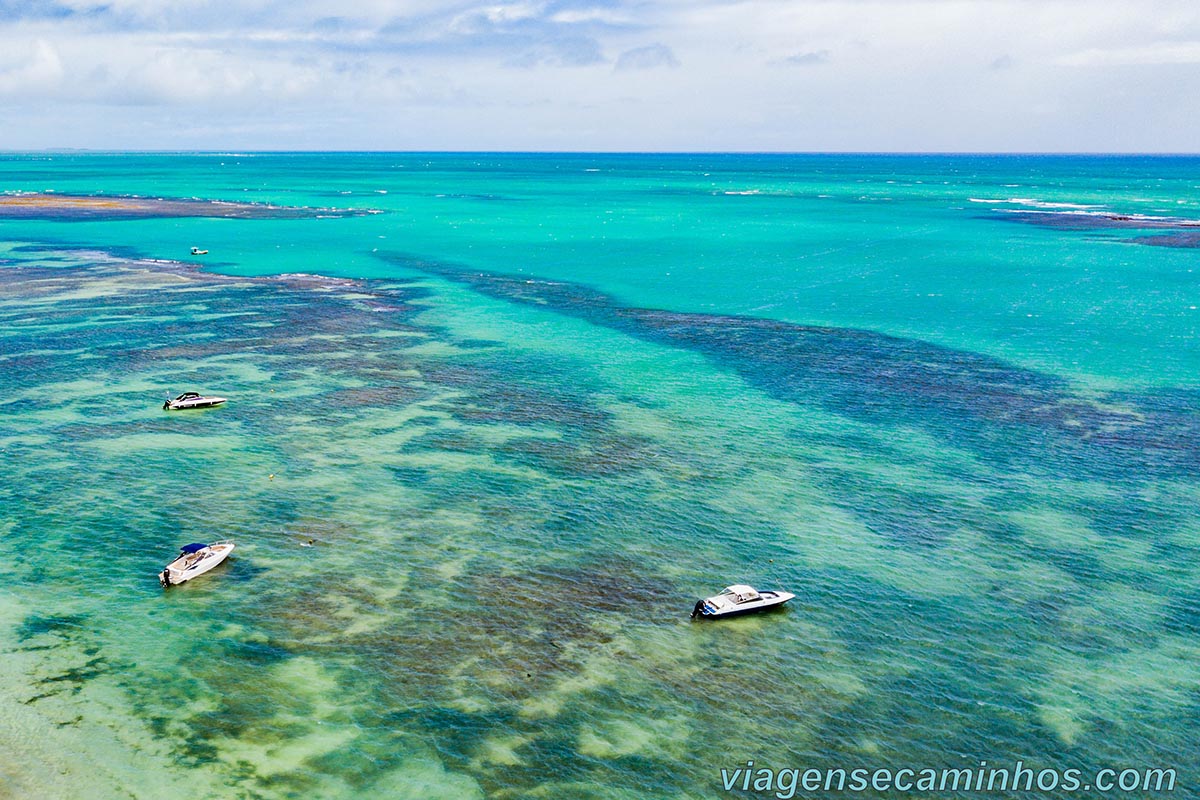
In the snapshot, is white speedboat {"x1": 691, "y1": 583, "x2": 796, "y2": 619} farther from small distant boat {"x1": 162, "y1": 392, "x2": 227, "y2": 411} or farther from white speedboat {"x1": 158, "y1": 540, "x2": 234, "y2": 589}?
small distant boat {"x1": 162, "y1": 392, "x2": 227, "y2": 411}

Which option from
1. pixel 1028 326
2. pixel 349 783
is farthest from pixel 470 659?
pixel 1028 326

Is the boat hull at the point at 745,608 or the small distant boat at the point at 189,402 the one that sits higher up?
the small distant boat at the point at 189,402

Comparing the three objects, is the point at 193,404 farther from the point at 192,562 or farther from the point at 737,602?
the point at 737,602

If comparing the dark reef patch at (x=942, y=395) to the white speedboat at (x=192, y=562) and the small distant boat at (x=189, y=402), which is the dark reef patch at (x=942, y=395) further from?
the white speedboat at (x=192, y=562)

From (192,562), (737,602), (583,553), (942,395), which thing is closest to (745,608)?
(737,602)

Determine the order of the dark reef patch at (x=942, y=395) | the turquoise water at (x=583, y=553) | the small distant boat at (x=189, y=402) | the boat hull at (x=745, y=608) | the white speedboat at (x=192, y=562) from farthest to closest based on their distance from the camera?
1. the small distant boat at (x=189, y=402)
2. the dark reef patch at (x=942, y=395)
3. the white speedboat at (x=192, y=562)
4. the boat hull at (x=745, y=608)
5. the turquoise water at (x=583, y=553)

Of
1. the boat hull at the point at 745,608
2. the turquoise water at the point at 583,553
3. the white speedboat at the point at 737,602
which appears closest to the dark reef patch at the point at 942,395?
the turquoise water at the point at 583,553
